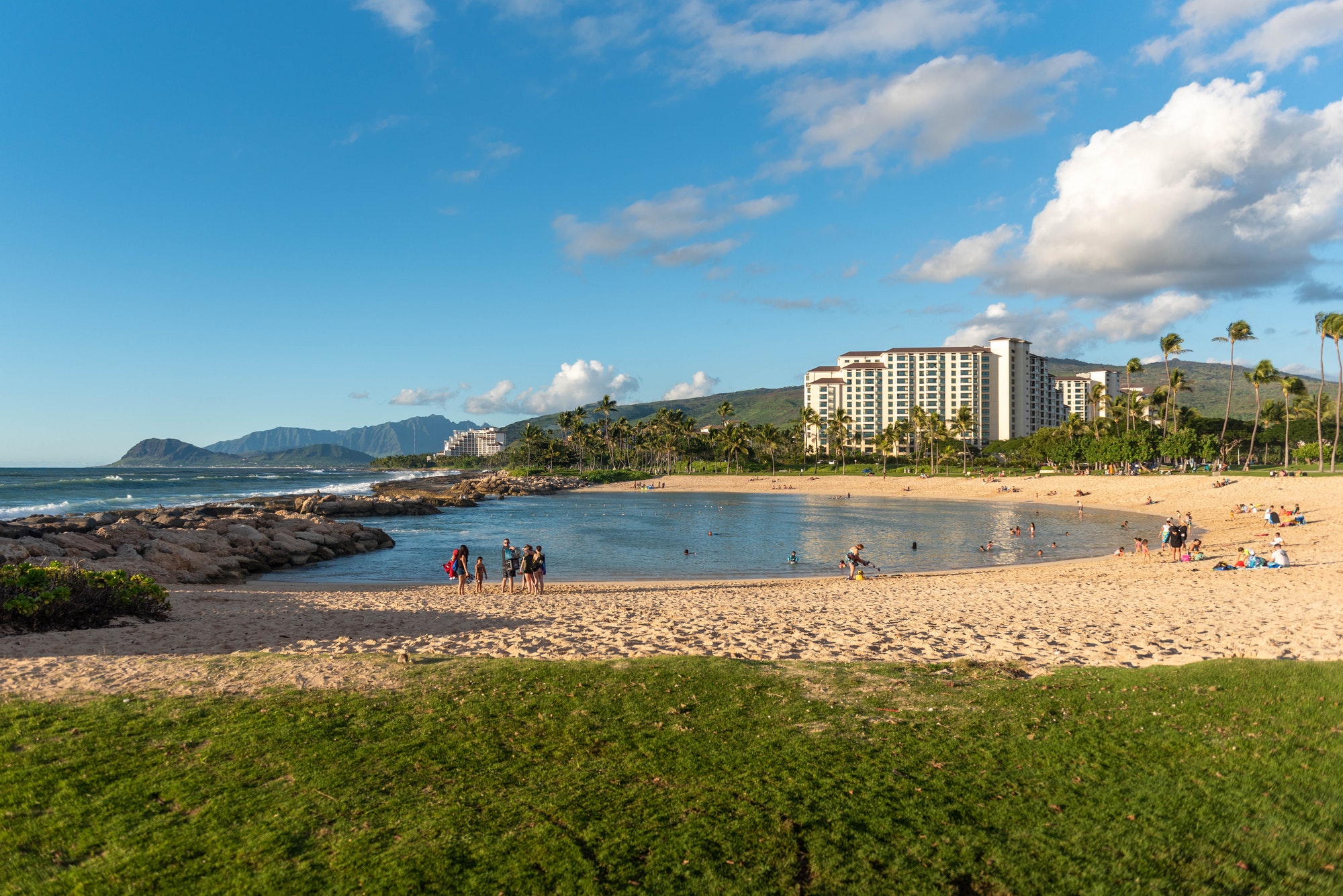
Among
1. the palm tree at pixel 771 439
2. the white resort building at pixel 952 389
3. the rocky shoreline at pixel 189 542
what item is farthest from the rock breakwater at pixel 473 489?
the white resort building at pixel 952 389

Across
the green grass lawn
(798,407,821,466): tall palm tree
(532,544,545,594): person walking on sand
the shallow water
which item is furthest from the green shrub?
(798,407,821,466): tall palm tree

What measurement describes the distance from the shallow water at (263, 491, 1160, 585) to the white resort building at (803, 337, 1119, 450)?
386 ft

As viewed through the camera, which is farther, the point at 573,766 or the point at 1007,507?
the point at 1007,507

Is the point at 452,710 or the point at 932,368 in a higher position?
the point at 932,368

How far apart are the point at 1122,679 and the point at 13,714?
13.3 meters

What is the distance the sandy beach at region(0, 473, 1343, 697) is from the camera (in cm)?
1029

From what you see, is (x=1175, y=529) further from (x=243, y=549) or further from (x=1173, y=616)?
(x=243, y=549)

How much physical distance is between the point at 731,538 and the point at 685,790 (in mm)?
38450

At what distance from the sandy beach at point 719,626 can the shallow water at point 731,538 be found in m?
4.57

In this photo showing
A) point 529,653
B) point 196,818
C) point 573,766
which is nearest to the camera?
point 196,818

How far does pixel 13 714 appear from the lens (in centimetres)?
758

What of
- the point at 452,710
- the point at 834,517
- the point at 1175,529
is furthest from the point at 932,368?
the point at 452,710

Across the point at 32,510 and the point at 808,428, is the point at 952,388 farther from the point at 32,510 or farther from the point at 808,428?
the point at 32,510

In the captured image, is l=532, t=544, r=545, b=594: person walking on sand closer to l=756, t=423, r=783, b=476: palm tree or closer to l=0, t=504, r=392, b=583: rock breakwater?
l=0, t=504, r=392, b=583: rock breakwater
